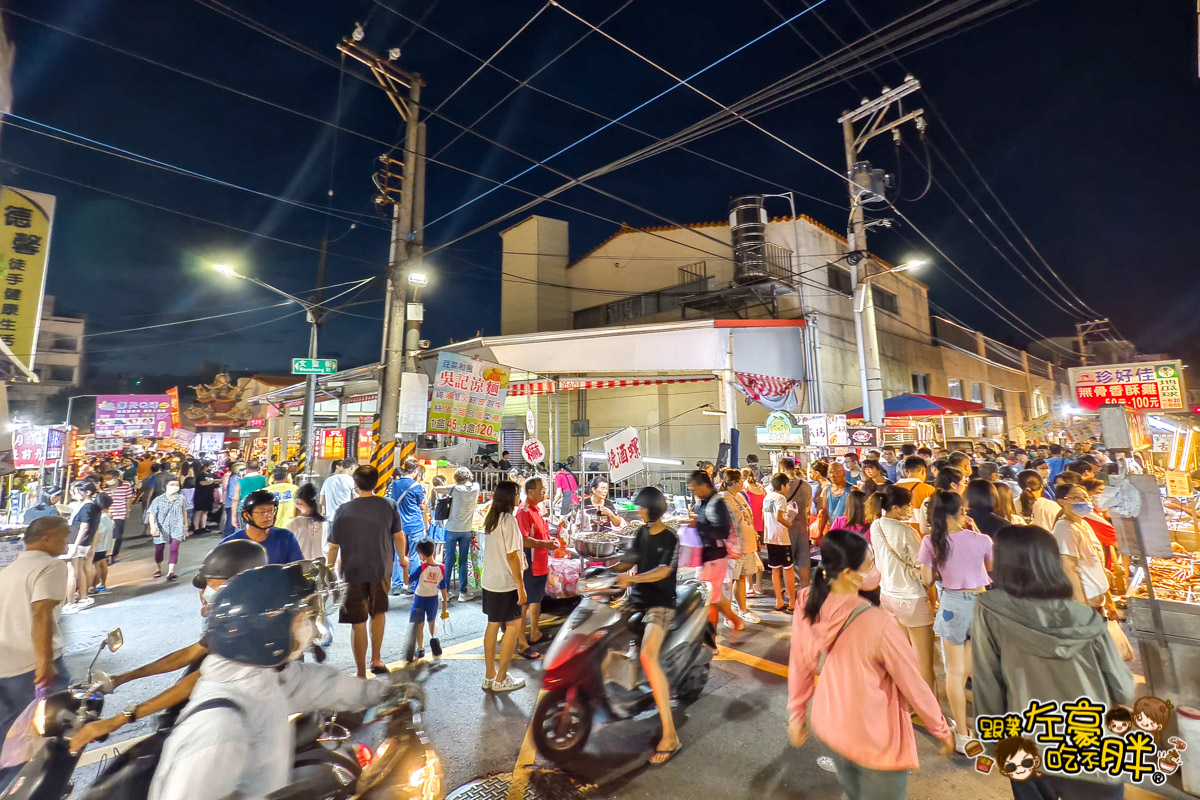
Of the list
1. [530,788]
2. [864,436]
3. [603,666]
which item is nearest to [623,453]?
[603,666]

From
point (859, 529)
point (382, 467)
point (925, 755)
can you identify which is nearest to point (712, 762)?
point (925, 755)

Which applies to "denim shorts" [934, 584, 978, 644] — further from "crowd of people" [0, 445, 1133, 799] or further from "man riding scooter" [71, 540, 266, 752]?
"man riding scooter" [71, 540, 266, 752]

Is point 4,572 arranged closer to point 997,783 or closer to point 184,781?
point 184,781

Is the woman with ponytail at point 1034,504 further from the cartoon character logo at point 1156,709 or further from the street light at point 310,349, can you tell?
the street light at point 310,349

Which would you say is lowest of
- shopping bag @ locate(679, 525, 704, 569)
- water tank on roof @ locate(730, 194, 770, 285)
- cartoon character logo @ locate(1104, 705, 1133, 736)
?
cartoon character logo @ locate(1104, 705, 1133, 736)

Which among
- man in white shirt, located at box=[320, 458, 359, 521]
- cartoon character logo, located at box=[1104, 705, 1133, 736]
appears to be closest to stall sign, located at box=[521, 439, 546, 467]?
man in white shirt, located at box=[320, 458, 359, 521]

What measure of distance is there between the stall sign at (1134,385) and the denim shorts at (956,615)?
11279mm

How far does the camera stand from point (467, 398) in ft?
33.9

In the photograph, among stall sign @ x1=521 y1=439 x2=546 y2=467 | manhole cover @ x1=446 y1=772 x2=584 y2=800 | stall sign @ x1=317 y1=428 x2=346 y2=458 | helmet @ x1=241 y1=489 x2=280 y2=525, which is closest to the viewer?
manhole cover @ x1=446 y1=772 x2=584 y2=800

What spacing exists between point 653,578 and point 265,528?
355cm

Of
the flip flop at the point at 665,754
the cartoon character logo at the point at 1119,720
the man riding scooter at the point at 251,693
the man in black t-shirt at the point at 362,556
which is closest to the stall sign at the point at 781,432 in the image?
the flip flop at the point at 665,754

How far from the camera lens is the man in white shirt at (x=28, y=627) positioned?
3184 millimetres

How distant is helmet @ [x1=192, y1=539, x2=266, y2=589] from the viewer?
2898 mm

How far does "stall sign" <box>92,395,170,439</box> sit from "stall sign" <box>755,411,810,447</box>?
2582cm
